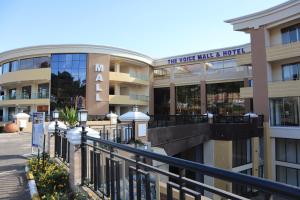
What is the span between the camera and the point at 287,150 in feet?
75.9

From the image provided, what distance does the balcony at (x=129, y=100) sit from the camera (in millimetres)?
38581

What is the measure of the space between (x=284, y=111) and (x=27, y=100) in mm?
30911

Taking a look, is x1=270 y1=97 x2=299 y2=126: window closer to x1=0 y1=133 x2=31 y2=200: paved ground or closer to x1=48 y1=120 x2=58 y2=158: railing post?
x1=48 y1=120 x2=58 y2=158: railing post

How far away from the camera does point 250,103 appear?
33.0 meters

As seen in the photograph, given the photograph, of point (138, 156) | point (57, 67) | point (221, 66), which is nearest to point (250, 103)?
point (221, 66)

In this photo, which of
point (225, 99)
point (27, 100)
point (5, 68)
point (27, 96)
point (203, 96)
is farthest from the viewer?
point (5, 68)

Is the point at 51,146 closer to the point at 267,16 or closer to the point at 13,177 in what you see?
the point at 13,177

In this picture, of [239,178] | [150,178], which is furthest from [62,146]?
[239,178]

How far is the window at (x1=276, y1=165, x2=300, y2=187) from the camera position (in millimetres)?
22125

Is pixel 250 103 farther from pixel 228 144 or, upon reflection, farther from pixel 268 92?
pixel 228 144

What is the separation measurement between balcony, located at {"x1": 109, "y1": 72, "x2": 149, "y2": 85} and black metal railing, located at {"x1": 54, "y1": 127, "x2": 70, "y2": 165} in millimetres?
29588

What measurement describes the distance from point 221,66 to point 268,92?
45.2 feet

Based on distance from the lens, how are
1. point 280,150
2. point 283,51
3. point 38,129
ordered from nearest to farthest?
point 38,129
point 283,51
point 280,150

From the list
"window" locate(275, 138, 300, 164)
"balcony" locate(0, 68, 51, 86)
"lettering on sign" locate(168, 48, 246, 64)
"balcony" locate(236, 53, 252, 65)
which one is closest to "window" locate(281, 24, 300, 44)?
"balcony" locate(236, 53, 252, 65)
